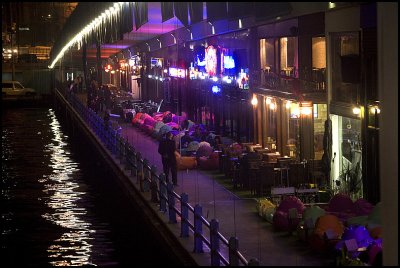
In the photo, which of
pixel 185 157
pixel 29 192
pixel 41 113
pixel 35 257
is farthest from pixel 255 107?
pixel 41 113

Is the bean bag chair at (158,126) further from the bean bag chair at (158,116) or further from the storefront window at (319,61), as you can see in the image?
the storefront window at (319,61)

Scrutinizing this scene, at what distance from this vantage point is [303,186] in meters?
23.2

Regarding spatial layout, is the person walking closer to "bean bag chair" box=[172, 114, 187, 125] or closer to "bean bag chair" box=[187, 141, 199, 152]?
"bean bag chair" box=[187, 141, 199, 152]

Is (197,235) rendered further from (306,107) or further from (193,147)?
(193,147)

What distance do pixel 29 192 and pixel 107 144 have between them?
781cm

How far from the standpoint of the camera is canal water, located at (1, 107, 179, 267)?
68.6ft

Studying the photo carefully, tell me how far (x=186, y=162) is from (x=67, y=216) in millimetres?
4815

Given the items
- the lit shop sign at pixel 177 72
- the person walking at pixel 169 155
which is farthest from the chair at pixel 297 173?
the lit shop sign at pixel 177 72

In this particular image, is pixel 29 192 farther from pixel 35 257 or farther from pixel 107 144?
pixel 35 257

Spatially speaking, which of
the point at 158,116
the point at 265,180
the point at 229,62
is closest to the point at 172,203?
the point at 265,180

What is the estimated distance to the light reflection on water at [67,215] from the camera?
21.1 metres

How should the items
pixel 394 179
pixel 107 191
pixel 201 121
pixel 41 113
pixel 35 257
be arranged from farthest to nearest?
pixel 41 113, pixel 201 121, pixel 107 191, pixel 35 257, pixel 394 179

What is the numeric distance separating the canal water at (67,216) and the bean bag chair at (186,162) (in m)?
2.08

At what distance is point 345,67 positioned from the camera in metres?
22.1
